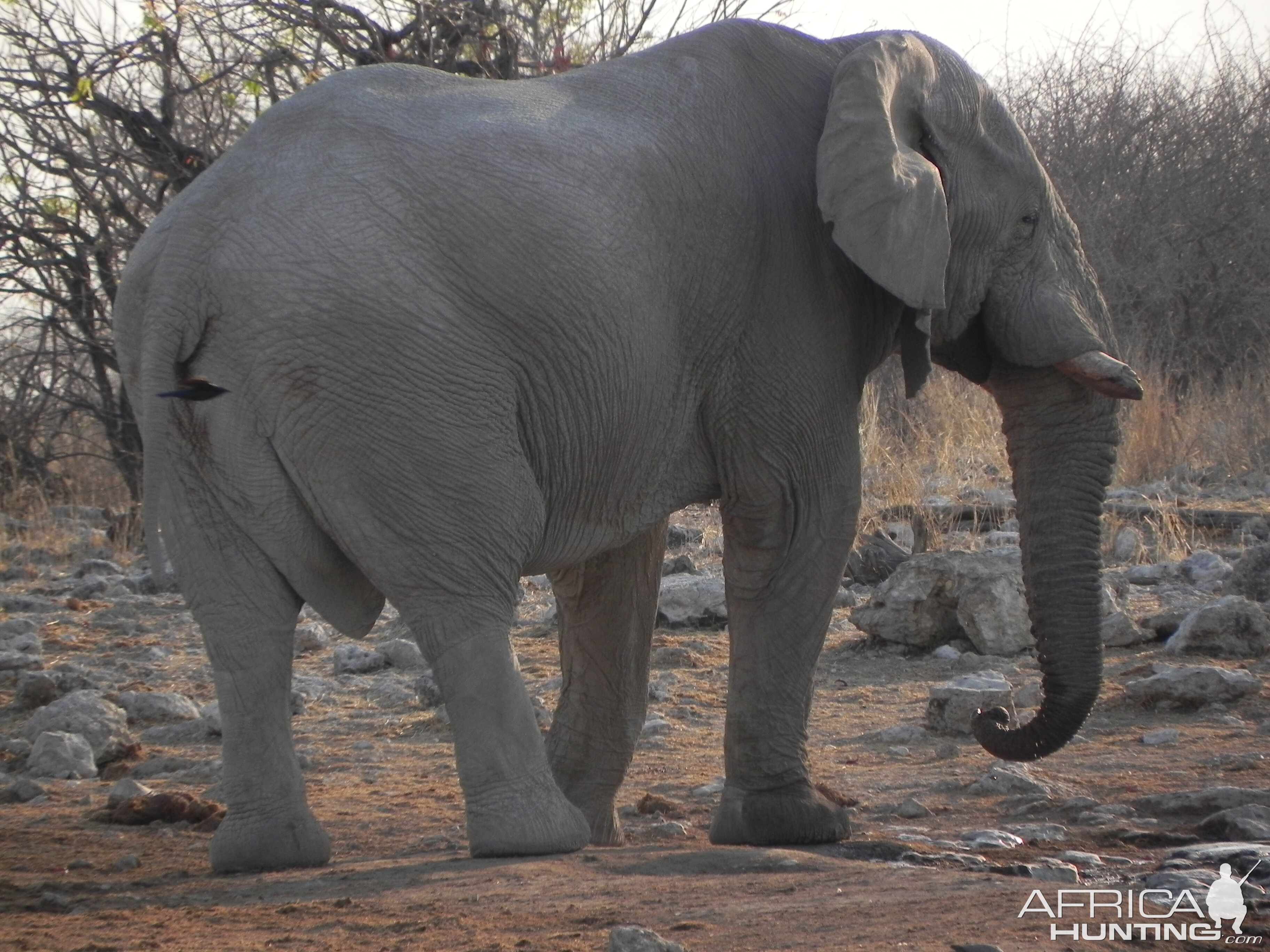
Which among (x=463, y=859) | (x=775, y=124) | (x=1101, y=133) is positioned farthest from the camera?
(x=1101, y=133)

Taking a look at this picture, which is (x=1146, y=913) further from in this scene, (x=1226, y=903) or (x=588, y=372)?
(x=588, y=372)

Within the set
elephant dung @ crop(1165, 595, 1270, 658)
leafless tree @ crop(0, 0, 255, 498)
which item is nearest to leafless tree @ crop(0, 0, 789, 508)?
leafless tree @ crop(0, 0, 255, 498)

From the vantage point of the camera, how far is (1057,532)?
5.12 meters

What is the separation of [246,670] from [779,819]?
5.37ft

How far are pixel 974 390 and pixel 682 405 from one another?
8.64 meters

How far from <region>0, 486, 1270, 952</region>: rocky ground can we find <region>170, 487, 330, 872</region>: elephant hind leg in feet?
0.43

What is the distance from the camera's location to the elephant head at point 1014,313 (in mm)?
4773

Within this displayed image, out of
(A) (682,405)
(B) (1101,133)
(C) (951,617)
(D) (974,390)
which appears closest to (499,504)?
(A) (682,405)

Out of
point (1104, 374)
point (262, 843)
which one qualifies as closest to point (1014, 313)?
point (1104, 374)

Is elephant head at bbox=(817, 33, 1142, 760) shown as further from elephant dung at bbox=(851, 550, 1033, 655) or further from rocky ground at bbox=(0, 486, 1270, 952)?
elephant dung at bbox=(851, 550, 1033, 655)

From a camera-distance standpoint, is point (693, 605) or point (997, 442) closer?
point (693, 605)

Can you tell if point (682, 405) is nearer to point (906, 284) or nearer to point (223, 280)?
point (906, 284)

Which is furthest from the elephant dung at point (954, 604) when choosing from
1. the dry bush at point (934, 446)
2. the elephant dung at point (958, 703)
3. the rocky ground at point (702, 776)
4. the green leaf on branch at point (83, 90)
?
the green leaf on branch at point (83, 90)

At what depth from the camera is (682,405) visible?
15.1 feet
